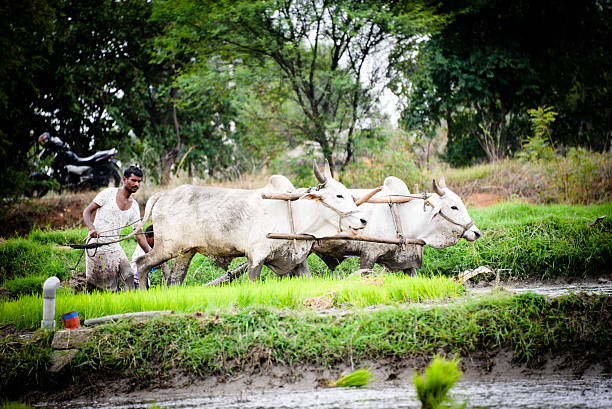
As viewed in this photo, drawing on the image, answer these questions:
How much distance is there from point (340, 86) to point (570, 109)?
9335mm

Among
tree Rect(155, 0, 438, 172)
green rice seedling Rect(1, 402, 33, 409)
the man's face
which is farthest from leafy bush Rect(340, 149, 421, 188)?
green rice seedling Rect(1, 402, 33, 409)

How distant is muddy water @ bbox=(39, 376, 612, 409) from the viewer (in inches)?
156

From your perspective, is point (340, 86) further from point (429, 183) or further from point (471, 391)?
point (471, 391)

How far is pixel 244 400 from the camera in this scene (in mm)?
4258

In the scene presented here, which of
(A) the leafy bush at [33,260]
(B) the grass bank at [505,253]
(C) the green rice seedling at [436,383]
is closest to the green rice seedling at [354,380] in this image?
(C) the green rice seedling at [436,383]

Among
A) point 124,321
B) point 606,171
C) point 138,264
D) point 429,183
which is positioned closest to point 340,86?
point 429,183

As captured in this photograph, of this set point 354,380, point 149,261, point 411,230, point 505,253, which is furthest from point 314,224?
point 505,253

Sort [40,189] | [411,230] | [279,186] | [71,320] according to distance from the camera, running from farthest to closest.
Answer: [40,189] → [411,230] → [279,186] → [71,320]

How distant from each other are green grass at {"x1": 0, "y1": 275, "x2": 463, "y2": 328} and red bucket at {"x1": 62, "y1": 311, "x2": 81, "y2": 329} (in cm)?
39

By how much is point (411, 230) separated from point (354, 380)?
10.7ft

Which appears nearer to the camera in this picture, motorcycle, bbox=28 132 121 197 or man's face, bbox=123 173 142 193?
man's face, bbox=123 173 142 193

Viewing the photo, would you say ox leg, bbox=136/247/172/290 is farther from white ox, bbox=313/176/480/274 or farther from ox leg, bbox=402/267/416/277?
ox leg, bbox=402/267/416/277

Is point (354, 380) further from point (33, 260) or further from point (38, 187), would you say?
point (38, 187)

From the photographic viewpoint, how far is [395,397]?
4.14 m
